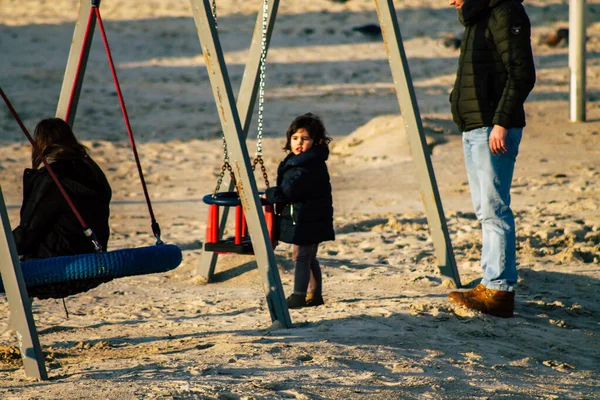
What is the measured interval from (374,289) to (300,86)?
12029mm

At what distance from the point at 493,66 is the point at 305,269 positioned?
1581 millimetres

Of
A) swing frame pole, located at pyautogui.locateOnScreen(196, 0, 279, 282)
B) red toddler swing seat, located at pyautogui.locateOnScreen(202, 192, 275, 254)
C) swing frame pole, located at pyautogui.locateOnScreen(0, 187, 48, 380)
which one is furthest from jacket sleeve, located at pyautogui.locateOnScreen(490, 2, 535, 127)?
swing frame pole, located at pyautogui.locateOnScreen(0, 187, 48, 380)

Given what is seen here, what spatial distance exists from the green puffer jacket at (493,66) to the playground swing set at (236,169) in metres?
0.77

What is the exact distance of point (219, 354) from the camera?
4289 millimetres

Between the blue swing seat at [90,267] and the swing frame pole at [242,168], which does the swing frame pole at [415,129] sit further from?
the blue swing seat at [90,267]

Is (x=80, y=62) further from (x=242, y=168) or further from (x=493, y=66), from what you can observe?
(x=493, y=66)

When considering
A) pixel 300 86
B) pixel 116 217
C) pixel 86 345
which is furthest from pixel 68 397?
pixel 300 86

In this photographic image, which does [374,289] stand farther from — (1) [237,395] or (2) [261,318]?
(1) [237,395]

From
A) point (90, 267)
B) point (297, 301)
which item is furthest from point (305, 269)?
point (90, 267)

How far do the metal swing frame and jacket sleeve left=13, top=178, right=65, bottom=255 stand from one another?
95 centimetres

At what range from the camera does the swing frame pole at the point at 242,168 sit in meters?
4.78

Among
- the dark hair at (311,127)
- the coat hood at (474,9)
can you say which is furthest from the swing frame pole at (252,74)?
the coat hood at (474,9)

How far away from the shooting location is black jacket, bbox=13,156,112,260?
483 centimetres

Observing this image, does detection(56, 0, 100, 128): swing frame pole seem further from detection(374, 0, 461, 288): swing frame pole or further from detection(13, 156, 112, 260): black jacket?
detection(374, 0, 461, 288): swing frame pole
